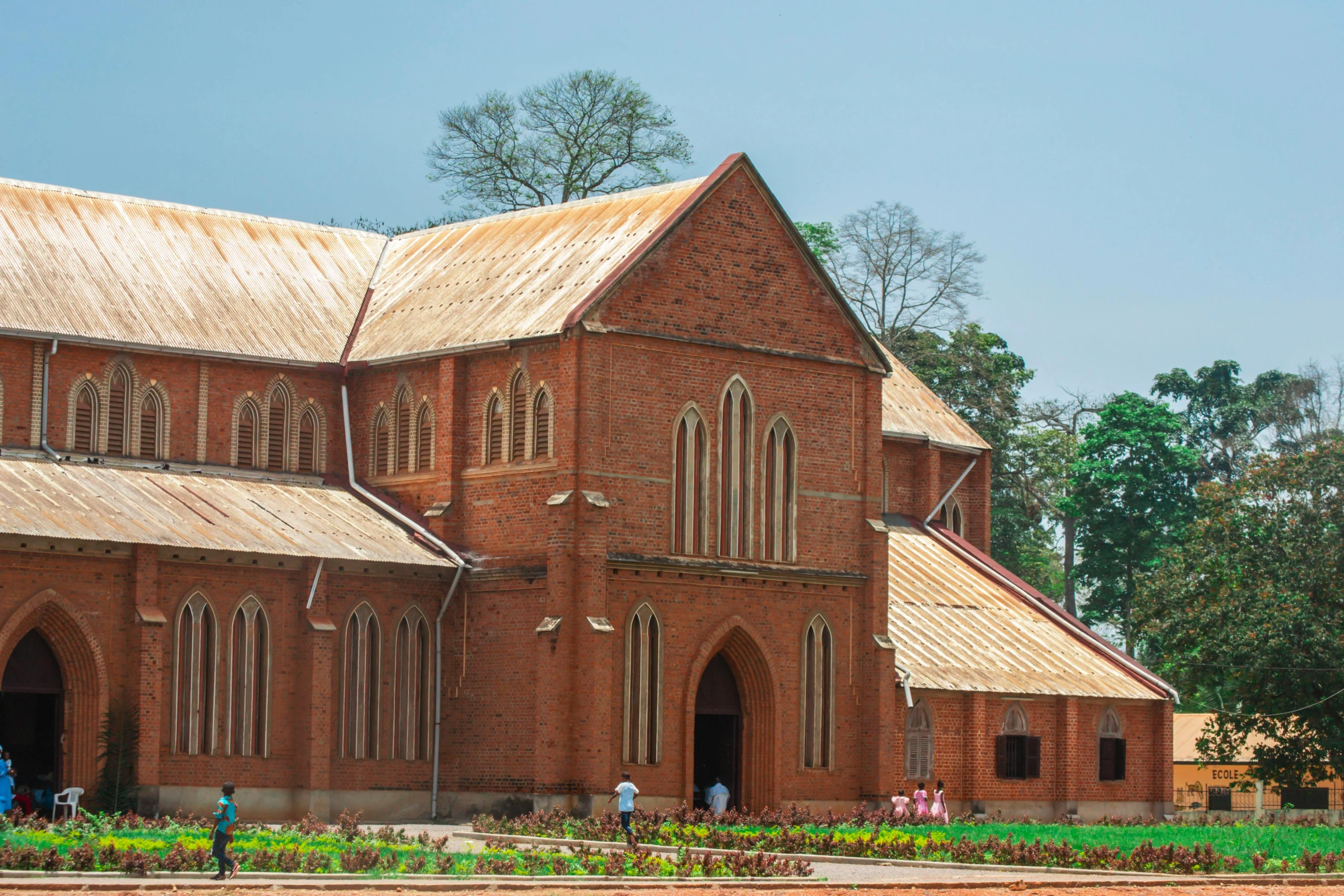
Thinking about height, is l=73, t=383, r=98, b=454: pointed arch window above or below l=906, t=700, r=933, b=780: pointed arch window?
above

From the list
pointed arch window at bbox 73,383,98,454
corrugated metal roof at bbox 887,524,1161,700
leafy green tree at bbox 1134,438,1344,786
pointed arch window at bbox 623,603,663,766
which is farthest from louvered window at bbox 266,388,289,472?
leafy green tree at bbox 1134,438,1344,786

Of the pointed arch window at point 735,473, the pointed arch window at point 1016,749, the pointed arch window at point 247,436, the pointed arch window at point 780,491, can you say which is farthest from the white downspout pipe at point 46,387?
the pointed arch window at point 1016,749

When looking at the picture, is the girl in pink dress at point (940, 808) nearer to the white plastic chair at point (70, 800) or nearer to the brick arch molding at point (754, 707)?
the brick arch molding at point (754, 707)

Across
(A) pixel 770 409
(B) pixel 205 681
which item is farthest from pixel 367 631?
(A) pixel 770 409

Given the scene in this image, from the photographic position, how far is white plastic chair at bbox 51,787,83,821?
38.6m

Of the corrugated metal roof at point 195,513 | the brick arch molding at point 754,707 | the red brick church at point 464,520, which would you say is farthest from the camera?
the brick arch molding at point 754,707

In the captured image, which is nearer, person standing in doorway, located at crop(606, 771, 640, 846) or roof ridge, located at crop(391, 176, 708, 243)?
person standing in doorway, located at crop(606, 771, 640, 846)

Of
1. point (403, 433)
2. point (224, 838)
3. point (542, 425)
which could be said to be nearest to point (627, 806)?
point (224, 838)

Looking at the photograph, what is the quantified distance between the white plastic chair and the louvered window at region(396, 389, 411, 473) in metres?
11.7

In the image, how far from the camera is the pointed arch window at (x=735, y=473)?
1817 inches

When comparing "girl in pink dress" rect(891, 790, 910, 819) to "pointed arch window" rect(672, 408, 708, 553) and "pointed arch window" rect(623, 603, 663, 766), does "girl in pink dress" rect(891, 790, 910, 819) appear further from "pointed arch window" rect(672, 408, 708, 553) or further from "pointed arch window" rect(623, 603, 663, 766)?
"pointed arch window" rect(672, 408, 708, 553)

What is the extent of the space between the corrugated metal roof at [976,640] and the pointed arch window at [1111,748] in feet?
2.71

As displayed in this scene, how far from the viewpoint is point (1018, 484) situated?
89125mm

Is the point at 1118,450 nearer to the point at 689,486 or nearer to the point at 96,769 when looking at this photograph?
the point at 689,486
